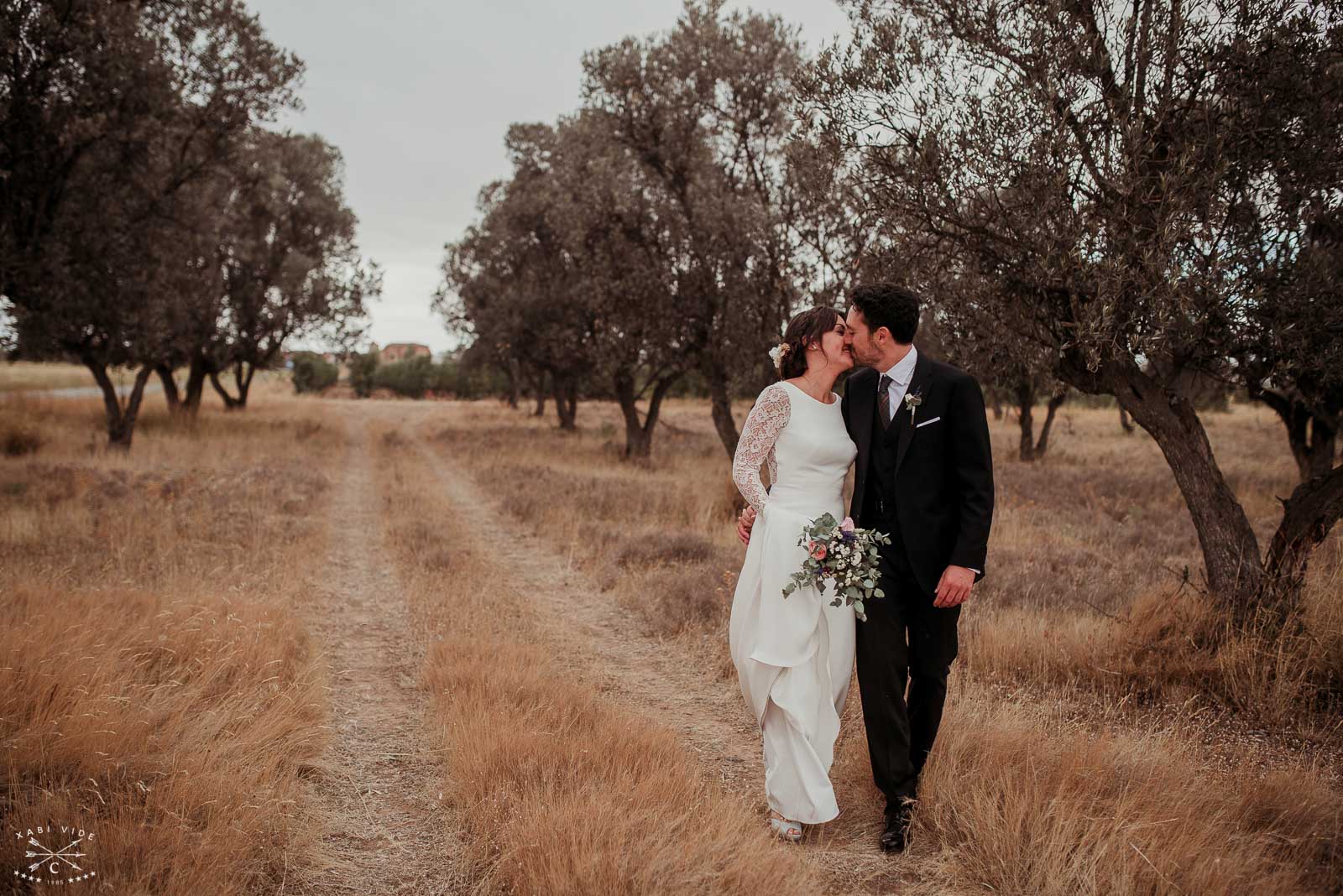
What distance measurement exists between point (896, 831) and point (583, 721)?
2.27 metres

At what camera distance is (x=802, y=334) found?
187 inches

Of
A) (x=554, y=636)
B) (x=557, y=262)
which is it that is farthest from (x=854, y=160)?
(x=557, y=262)

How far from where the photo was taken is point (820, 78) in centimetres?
794

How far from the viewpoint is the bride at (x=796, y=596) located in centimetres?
444

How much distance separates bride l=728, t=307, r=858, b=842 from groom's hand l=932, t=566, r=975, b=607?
599mm

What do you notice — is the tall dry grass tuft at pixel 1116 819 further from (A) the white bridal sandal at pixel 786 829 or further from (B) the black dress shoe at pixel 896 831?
(A) the white bridal sandal at pixel 786 829

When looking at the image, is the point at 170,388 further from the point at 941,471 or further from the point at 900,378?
the point at 941,471

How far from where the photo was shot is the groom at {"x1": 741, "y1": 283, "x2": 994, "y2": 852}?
427cm

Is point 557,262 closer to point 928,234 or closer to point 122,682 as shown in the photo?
point 928,234

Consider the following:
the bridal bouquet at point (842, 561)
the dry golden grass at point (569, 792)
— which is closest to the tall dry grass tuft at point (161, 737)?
the dry golden grass at point (569, 792)

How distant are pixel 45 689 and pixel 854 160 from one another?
8196 mm

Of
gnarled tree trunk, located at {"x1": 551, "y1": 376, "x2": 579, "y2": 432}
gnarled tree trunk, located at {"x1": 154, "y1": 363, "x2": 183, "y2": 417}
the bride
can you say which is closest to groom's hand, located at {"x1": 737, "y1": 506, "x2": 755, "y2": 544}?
the bride

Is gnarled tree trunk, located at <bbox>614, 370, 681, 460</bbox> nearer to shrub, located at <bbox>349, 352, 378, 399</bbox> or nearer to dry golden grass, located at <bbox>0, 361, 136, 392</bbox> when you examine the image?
dry golden grass, located at <bbox>0, 361, 136, 392</bbox>
